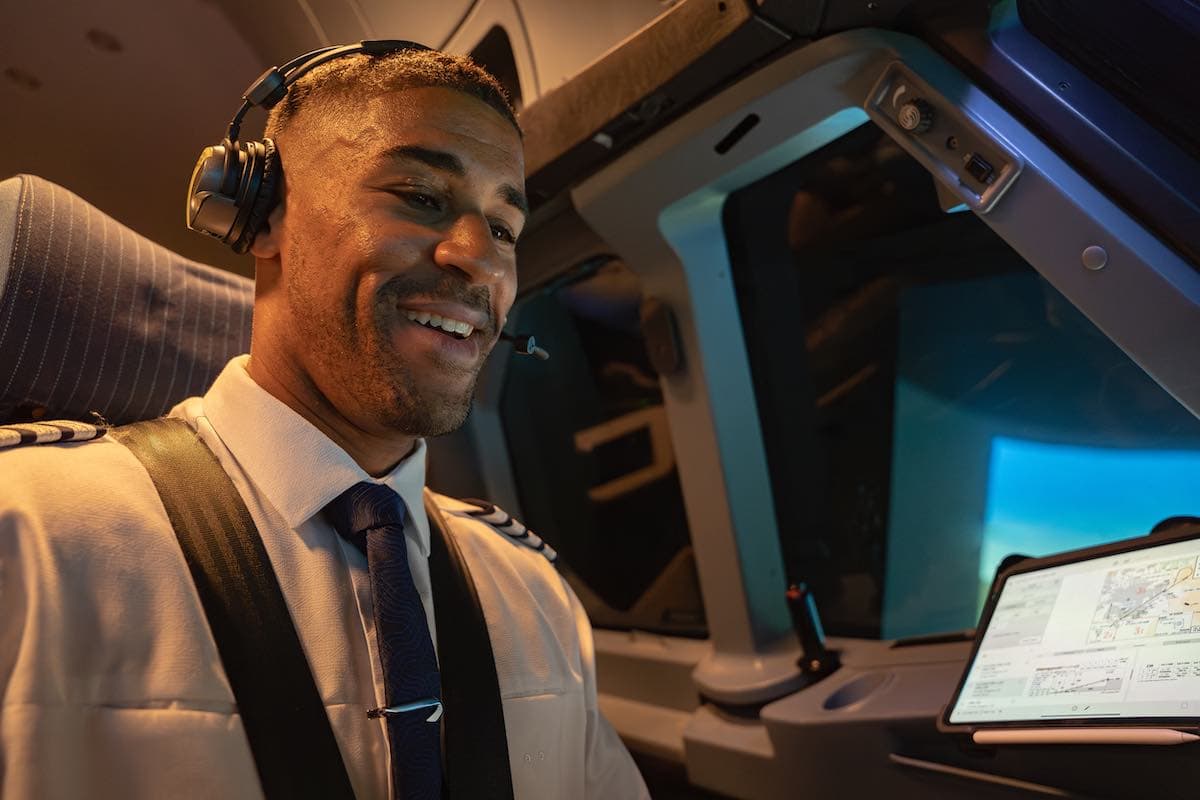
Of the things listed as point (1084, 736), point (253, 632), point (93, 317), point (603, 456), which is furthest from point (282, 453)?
point (603, 456)

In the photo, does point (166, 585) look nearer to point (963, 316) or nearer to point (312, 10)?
point (312, 10)

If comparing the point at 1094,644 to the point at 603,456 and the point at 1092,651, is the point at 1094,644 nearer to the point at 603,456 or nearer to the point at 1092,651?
the point at 1092,651

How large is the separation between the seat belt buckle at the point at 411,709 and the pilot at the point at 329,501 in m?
0.02

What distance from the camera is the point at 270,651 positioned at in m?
0.99

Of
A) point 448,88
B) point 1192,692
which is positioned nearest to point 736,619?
point 1192,692

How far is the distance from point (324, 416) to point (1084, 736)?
47.3 inches

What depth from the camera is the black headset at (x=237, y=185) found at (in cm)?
122

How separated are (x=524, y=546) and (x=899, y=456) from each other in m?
1.19

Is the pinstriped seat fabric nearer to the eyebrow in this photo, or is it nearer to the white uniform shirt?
the white uniform shirt

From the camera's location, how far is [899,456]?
228cm

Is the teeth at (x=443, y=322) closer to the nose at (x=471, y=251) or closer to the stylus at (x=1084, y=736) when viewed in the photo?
the nose at (x=471, y=251)

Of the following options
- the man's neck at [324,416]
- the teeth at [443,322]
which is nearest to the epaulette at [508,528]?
the man's neck at [324,416]

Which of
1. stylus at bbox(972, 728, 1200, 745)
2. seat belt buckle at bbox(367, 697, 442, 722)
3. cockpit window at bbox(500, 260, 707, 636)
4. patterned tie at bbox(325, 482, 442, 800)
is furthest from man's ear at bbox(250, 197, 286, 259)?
cockpit window at bbox(500, 260, 707, 636)

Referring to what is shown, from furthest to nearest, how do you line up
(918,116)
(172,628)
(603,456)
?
(603,456), (918,116), (172,628)
